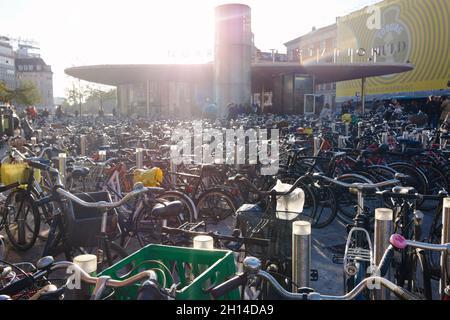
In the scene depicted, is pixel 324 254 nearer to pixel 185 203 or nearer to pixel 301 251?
pixel 185 203

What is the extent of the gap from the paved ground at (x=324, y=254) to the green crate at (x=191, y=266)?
1.70m

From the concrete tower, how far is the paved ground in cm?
1723

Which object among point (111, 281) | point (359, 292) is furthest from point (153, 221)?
point (359, 292)

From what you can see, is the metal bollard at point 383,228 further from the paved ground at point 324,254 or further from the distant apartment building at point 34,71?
the distant apartment building at point 34,71

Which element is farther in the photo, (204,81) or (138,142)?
(204,81)

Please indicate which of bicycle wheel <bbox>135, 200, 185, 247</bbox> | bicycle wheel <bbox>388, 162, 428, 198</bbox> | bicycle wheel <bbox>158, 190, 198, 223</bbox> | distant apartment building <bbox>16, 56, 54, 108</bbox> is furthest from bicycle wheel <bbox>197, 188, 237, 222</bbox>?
distant apartment building <bbox>16, 56, 54, 108</bbox>

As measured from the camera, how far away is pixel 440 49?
29.5m

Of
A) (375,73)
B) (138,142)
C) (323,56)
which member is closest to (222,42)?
(375,73)

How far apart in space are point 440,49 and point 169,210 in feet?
104

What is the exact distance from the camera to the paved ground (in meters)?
3.87

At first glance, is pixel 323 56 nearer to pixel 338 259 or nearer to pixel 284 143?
pixel 284 143

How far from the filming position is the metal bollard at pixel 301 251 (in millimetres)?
Result: 2688
